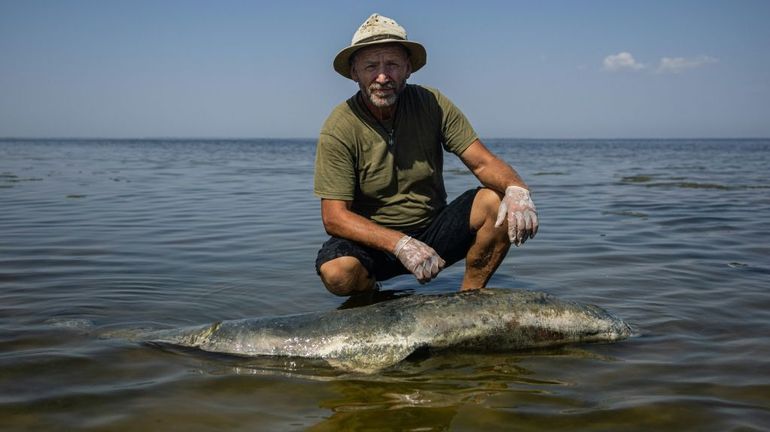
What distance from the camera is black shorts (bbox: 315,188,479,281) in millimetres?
5012

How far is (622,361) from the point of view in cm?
376

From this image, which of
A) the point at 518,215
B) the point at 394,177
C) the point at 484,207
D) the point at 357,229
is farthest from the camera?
the point at 394,177

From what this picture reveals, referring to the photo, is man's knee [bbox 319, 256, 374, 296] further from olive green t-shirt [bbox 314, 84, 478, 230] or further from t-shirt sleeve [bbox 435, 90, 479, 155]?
t-shirt sleeve [bbox 435, 90, 479, 155]

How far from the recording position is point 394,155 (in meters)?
5.07

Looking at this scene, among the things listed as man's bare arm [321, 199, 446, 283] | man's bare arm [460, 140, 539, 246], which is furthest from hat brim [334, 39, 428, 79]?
man's bare arm [321, 199, 446, 283]

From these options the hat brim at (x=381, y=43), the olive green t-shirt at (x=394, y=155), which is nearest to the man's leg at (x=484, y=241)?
the olive green t-shirt at (x=394, y=155)

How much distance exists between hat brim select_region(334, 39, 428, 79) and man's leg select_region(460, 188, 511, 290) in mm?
1098

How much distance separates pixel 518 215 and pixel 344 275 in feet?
4.41

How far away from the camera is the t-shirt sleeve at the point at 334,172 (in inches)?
191

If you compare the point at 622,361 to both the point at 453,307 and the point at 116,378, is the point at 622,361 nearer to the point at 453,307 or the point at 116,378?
the point at 453,307

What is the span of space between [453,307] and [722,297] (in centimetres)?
248

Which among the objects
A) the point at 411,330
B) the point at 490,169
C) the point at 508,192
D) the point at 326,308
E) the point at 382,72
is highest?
the point at 382,72

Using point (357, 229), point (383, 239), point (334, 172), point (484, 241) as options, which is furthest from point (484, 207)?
point (334, 172)

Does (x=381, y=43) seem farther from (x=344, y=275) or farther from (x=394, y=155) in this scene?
(x=344, y=275)
